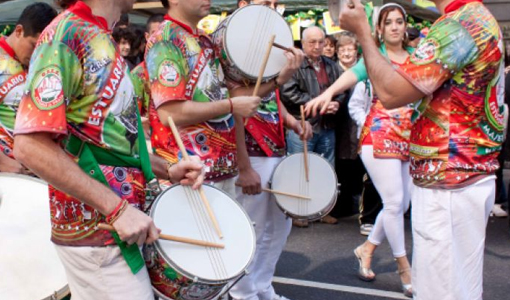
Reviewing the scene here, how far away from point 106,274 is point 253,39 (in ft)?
5.90

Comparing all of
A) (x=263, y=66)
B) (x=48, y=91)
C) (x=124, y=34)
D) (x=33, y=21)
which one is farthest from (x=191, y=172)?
(x=124, y=34)

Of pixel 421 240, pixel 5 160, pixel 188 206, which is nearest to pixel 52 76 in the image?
pixel 188 206

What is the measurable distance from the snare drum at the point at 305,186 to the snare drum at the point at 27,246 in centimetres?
150

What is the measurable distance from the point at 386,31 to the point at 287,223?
1.54 meters

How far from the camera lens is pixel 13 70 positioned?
3.69 meters

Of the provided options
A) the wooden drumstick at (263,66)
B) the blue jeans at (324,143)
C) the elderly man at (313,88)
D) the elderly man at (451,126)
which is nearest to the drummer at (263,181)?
the wooden drumstick at (263,66)

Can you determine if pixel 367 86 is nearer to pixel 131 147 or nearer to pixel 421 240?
pixel 421 240

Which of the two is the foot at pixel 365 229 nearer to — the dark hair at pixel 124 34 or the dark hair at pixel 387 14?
the dark hair at pixel 387 14

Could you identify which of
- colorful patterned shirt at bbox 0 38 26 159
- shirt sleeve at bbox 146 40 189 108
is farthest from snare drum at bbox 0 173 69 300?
shirt sleeve at bbox 146 40 189 108

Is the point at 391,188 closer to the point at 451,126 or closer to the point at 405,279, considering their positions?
the point at 405,279

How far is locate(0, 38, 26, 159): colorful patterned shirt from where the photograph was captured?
3619 millimetres

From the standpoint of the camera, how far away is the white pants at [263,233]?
3.90 metres

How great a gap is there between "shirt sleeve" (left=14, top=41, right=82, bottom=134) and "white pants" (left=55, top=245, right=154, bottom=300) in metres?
0.41

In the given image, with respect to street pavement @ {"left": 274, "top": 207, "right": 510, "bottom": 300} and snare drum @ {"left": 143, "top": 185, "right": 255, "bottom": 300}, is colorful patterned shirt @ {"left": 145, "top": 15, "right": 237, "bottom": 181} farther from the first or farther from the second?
street pavement @ {"left": 274, "top": 207, "right": 510, "bottom": 300}
